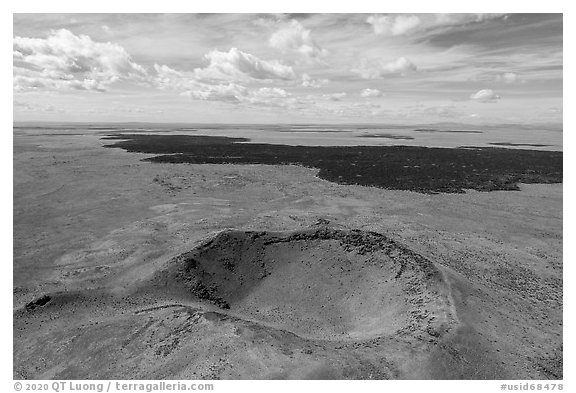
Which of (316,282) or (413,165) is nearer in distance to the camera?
(316,282)

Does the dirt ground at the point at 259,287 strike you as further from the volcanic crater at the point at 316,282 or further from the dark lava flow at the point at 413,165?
the dark lava flow at the point at 413,165

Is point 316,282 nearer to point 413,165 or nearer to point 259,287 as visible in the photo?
point 259,287

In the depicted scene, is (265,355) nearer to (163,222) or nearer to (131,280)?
(131,280)

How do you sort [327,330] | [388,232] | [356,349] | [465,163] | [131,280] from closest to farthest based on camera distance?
[356,349] < [327,330] < [131,280] < [388,232] < [465,163]

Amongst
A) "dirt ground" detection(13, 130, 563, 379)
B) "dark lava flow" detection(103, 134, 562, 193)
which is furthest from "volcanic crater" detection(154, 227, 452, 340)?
"dark lava flow" detection(103, 134, 562, 193)

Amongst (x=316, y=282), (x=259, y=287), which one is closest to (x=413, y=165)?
(x=316, y=282)

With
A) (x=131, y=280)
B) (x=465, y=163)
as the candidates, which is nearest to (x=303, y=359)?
(x=131, y=280)
